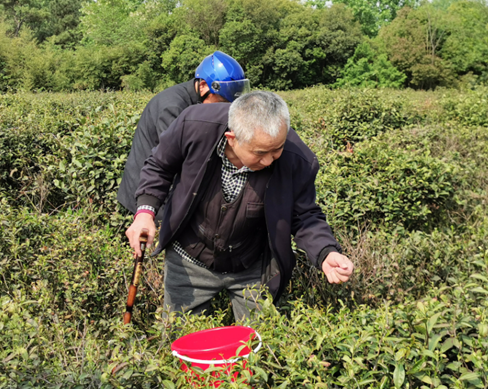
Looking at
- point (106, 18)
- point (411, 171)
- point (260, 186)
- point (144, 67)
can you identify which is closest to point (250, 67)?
point (144, 67)

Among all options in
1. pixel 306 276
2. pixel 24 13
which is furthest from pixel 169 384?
pixel 24 13

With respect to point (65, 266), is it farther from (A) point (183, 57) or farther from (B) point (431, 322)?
(A) point (183, 57)

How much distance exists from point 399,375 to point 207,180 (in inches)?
50.5

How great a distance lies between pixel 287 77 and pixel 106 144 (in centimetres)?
3335

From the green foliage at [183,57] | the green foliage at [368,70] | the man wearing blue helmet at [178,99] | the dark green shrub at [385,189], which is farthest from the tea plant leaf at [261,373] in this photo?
the green foliage at [368,70]

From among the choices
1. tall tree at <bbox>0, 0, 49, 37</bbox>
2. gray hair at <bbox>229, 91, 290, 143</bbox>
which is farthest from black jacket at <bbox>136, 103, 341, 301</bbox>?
tall tree at <bbox>0, 0, 49, 37</bbox>

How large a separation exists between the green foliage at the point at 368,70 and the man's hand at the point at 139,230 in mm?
35602

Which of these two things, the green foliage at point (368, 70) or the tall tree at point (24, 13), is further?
the tall tree at point (24, 13)

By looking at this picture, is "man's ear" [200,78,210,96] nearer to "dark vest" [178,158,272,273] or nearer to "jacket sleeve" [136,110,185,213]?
"jacket sleeve" [136,110,185,213]

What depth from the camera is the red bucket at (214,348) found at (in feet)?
5.94

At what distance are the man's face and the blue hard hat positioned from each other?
36.6 inches

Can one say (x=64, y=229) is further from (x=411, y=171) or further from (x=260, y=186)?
(x=411, y=171)

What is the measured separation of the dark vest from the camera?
245 cm

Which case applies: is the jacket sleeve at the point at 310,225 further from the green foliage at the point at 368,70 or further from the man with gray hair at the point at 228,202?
the green foliage at the point at 368,70
